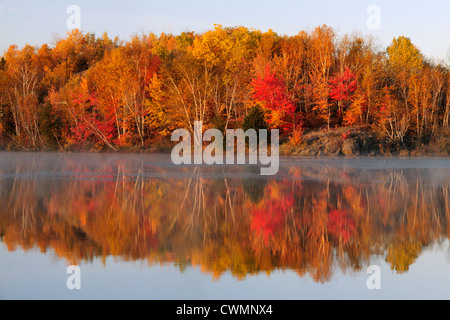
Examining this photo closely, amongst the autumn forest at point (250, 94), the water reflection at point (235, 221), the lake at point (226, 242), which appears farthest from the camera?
the autumn forest at point (250, 94)

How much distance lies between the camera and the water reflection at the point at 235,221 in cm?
931

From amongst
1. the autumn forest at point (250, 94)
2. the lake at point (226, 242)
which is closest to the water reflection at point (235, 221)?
the lake at point (226, 242)

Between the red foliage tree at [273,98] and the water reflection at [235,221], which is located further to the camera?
the red foliage tree at [273,98]

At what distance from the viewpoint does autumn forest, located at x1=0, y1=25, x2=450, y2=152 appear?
45625 mm

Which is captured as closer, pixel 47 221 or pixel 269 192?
pixel 47 221

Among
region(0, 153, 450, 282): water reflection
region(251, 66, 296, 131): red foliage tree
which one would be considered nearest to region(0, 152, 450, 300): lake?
region(0, 153, 450, 282): water reflection

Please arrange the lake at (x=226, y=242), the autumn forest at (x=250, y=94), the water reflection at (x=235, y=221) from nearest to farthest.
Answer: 1. the lake at (x=226, y=242)
2. the water reflection at (x=235, y=221)
3. the autumn forest at (x=250, y=94)

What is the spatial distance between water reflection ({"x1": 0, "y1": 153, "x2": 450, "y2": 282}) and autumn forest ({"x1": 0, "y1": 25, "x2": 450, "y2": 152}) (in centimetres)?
2434

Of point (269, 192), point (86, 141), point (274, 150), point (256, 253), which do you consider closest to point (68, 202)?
point (269, 192)

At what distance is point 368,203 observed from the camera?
15766mm

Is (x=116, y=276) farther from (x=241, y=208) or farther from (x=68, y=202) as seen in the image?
(x=68, y=202)

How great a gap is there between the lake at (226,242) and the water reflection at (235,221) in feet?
0.10

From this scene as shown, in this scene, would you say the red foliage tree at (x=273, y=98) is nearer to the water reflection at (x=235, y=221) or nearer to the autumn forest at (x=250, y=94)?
the autumn forest at (x=250, y=94)
